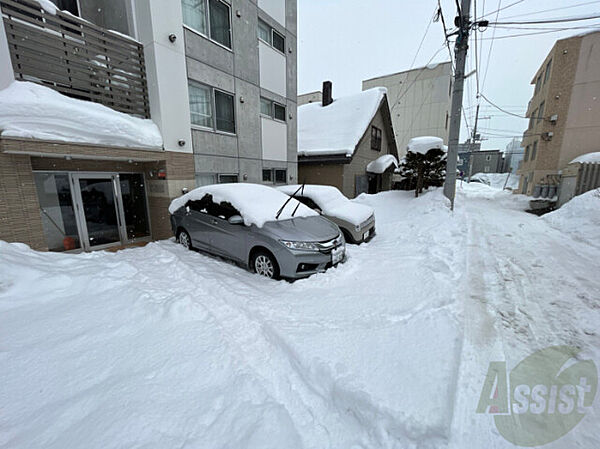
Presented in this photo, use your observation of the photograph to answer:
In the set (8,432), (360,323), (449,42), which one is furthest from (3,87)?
(449,42)

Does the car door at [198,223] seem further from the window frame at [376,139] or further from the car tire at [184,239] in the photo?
the window frame at [376,139]

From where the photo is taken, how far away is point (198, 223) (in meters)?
5.26

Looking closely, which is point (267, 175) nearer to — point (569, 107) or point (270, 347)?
point (270, 347)

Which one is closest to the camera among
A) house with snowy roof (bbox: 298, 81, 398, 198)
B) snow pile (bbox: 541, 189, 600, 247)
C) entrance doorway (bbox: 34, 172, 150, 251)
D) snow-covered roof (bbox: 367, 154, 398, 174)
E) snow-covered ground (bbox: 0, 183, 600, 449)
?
snow-covered ground (bbox: 0, 183, 600, 449)

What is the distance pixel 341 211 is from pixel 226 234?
9.23 feet

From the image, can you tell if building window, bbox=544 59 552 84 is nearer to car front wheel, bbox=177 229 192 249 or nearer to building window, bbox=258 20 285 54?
building window, bbox=258 20 285 54

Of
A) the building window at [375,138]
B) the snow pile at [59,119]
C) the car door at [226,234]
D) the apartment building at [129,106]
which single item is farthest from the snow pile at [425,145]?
the snow pile at [59,119]

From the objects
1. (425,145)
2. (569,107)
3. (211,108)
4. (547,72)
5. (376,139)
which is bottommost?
(425,145)

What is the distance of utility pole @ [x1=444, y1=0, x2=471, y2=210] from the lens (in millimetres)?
8100

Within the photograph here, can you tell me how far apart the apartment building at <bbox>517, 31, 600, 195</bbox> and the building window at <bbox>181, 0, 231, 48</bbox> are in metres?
15.4

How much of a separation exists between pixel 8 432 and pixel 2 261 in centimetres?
300

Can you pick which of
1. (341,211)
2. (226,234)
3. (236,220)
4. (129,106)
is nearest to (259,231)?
(236,220)

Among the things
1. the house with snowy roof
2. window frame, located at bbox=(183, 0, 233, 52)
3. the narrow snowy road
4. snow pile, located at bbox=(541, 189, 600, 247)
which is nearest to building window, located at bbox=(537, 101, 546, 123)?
the house with snowy roof

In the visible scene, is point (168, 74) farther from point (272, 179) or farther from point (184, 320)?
point (184, 320)
